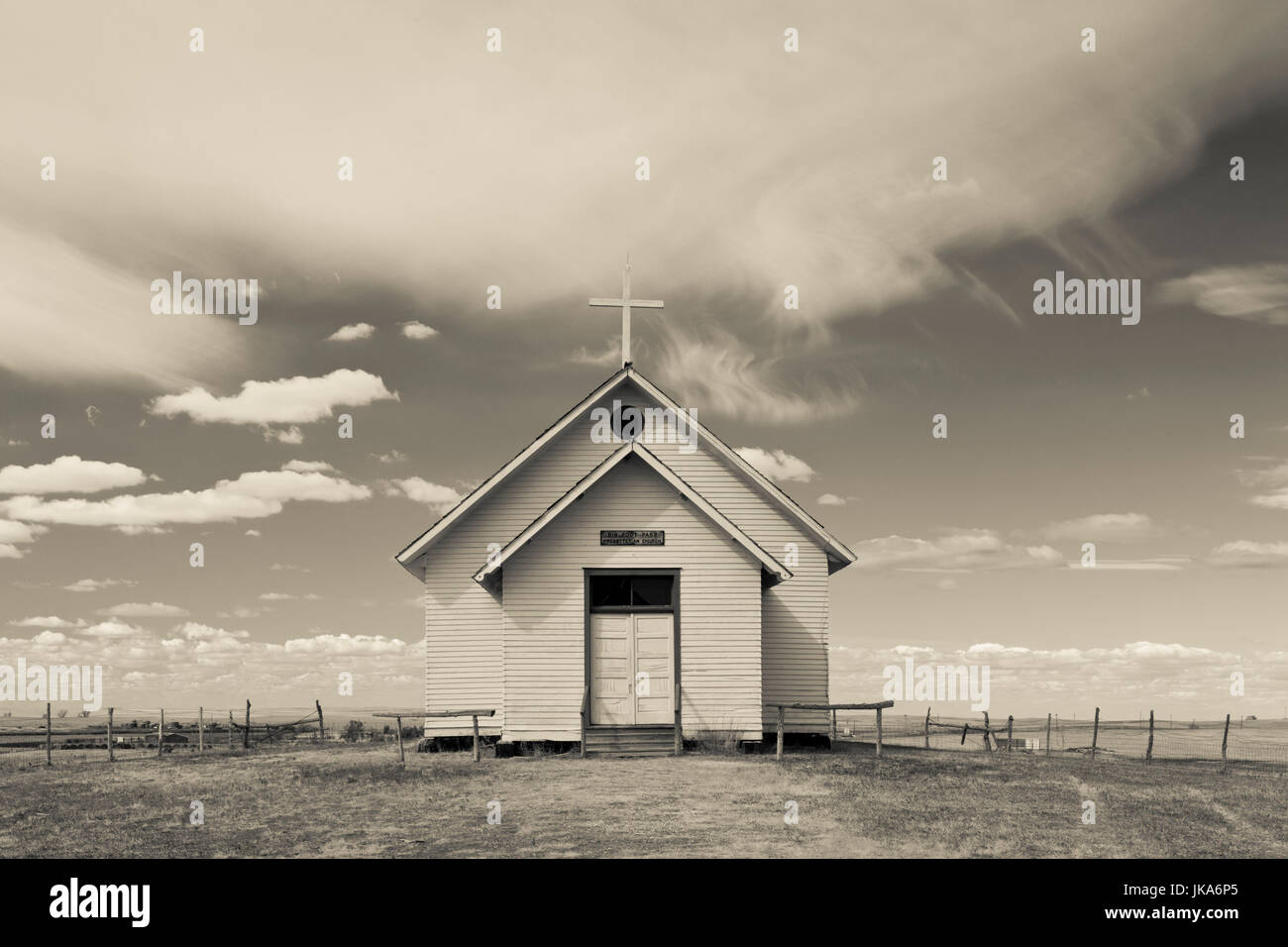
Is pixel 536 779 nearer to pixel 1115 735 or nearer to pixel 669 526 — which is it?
pixel 669 526

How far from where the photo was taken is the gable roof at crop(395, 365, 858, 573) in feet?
79.4

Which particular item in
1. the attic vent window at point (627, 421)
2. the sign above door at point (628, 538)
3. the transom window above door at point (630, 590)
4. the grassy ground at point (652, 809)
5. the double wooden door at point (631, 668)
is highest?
the attic vent window at point (627, 421)

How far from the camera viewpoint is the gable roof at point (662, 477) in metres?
21.4

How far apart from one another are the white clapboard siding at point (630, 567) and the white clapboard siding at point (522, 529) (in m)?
2.35

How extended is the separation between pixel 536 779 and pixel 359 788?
2745 mm

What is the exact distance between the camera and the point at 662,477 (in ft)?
72.2

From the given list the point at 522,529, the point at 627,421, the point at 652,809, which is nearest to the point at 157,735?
the point at 522,529

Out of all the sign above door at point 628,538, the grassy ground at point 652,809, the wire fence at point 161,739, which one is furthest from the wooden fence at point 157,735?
the sign above door at point 628,538

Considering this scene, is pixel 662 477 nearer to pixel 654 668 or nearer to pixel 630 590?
pixel 630 590

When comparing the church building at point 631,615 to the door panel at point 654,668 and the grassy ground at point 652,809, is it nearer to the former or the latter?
the door panel at point 654,668

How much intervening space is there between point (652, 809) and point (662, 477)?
9.21 metres
